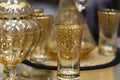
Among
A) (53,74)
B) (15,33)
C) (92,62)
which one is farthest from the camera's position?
(92,62)

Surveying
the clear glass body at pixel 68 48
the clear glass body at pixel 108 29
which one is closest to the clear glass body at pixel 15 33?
the clear glass body at pixel 68 48

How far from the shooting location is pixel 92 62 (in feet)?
3.05

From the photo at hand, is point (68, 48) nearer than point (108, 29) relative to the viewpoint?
Yes

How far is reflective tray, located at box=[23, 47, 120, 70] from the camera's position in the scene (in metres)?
0.87

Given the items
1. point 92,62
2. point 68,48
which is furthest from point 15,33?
point 92,62

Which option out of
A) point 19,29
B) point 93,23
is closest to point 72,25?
point 19,29

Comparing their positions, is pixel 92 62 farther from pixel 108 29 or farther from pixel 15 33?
pixel 15 33

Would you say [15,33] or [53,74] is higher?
[15,33]

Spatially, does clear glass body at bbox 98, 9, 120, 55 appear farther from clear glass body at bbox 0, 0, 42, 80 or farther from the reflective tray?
clear glass body at bbox 0, 0, 42, 80

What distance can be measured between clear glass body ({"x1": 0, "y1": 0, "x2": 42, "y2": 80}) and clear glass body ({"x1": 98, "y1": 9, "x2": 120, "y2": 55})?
1.06 feet

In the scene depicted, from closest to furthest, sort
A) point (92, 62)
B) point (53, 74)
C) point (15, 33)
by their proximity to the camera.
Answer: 1. point (15, 33)
2. point (53, 74)
3. point (92, 62)

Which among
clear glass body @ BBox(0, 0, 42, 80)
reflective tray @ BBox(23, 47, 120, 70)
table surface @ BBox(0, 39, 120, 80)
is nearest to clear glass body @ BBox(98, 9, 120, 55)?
reflective tray @ BBox(23, 47, 120, 70)

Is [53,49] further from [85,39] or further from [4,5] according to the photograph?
[4,5]

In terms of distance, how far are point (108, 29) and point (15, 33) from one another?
41 centimetres
